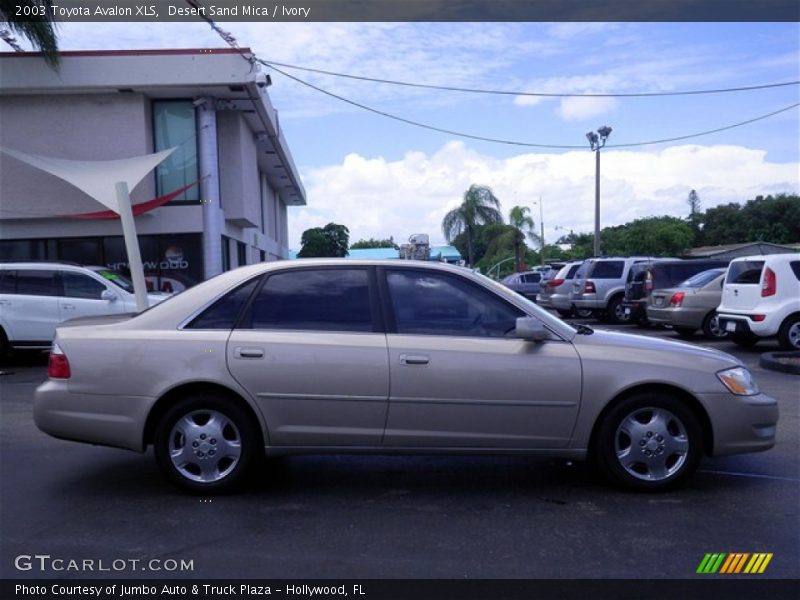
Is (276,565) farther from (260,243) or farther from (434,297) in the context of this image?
(260,243)

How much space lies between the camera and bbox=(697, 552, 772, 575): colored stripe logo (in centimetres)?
394

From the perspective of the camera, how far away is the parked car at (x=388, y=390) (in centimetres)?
496

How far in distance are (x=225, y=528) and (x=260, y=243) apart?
25.7 meters

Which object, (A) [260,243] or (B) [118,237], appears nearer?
(B) [118,237]

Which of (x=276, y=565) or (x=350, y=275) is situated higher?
(x=350, y=275)

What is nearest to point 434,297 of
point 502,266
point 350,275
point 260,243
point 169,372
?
point 350,275

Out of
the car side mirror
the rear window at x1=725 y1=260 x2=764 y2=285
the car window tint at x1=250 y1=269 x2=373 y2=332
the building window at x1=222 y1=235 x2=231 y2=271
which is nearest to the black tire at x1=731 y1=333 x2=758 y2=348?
the rear window at x1=725 y1=260 x2=764 y2=285

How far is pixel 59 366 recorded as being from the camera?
5.15 meters

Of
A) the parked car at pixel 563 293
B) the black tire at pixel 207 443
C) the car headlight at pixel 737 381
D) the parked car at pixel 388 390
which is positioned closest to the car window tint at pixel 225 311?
the parked car at pixel 388 390

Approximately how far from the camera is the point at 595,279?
18812mm

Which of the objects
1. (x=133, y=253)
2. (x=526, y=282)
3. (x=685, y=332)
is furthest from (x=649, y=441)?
(x=526, y=282)

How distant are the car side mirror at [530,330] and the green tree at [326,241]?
154 ft

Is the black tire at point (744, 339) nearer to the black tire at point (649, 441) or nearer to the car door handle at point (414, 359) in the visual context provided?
the black tire at point (649, 441)

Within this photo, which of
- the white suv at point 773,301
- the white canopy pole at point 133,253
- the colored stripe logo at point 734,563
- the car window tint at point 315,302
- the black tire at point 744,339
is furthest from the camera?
the black tire at point 744,339
